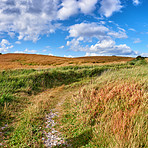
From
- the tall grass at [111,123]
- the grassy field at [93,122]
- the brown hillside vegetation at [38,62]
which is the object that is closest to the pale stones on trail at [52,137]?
the grassy field at [93,122]

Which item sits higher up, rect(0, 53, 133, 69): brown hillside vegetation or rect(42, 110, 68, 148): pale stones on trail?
rect(0, 53, 133, 69): brown hillside vegetation

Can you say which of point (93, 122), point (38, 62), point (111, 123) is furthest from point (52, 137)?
point (38, 62)

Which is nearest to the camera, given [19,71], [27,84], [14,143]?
[14,143]

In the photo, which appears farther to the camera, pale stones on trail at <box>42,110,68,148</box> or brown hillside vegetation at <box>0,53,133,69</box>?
brown hillside vegetation at <box>0,53,133,69</box>

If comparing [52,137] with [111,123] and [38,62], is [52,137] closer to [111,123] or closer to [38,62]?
[111,123]

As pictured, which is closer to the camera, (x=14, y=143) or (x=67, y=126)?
(x=14, y=143)

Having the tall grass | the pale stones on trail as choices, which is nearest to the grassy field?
the tall grass

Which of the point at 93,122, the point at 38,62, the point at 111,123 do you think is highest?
the point at 38,62

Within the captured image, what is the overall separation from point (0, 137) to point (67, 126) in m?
3.18

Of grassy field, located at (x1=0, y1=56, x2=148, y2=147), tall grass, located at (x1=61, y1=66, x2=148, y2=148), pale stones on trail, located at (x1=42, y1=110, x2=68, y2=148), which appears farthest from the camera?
pale stones on trail, located at (x1=42, y1=110, x2=68, y2=148)

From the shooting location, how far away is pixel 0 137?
6.28 metres

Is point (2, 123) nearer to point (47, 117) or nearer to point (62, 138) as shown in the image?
point (47, 117)

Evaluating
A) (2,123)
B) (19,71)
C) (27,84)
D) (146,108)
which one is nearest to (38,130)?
(2,123)

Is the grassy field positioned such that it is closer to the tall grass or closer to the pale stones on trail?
the tall grass
